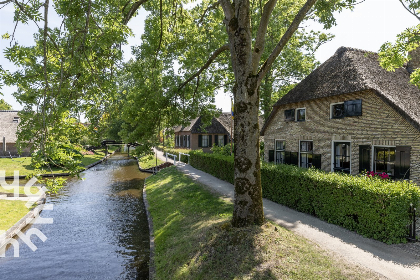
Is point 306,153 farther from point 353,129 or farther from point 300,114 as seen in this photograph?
point 353,129

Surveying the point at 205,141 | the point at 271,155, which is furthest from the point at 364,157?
the point at 205,141

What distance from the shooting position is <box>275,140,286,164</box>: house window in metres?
17.0

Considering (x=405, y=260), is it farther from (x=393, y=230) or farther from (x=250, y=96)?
(x=250, y=96)

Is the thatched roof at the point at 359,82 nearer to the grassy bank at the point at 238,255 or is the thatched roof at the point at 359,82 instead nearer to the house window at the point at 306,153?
the house window at the point at 306,153

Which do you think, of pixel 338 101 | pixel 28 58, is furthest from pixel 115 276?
pixel 338 101

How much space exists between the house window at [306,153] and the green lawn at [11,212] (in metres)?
13.3

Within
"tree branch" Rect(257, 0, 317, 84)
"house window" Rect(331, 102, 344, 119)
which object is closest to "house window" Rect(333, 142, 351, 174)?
"house window" Rect(331, 102, 344, 119)

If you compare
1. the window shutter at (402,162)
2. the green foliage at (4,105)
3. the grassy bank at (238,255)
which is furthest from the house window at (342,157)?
the green foliage at (4,105)

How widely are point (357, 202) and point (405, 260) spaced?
183cm

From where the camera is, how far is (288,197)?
9836mm

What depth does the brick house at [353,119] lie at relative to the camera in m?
10.1

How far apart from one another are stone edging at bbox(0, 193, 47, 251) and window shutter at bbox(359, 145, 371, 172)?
1304 centimetres

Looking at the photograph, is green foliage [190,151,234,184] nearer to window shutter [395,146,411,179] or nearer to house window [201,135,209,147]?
window shutter [395,146,411,179]

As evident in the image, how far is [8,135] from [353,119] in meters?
38.0
